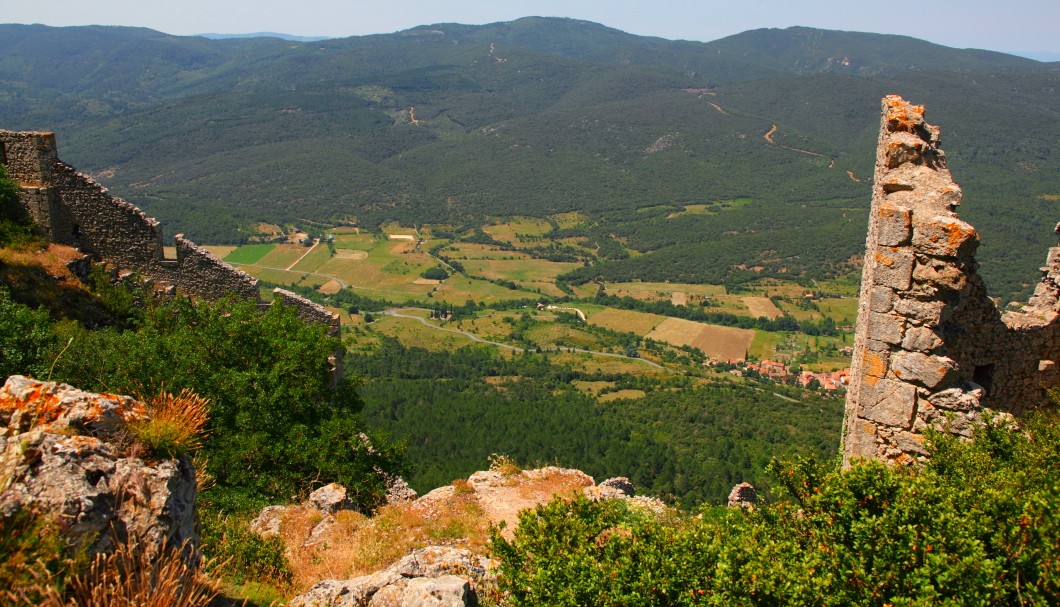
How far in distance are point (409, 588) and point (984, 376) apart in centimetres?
820

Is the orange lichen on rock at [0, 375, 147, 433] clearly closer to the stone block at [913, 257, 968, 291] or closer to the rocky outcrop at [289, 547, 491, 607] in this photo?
the rocky outcrop at [289, 547, 491, 607]

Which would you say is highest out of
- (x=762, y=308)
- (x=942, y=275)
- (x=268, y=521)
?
(x=942, y=275)

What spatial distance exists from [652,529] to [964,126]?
620 ft

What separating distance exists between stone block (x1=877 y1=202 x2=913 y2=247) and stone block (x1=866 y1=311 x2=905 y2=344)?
0.91 metres

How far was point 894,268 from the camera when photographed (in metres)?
8.49

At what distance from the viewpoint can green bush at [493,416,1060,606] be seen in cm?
559

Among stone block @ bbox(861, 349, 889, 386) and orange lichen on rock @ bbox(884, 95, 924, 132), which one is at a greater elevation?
orange lichen on rock @ bbox(884, 95, 924, 132)

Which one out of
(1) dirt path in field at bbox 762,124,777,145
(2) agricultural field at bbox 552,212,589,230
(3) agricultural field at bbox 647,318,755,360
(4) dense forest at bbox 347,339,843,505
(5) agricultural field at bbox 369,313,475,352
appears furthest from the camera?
(1) dirt path in field at bbox 762,124,777,145

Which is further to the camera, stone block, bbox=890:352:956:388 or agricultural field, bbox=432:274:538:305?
agricultural field, bbox=432:274:538:305

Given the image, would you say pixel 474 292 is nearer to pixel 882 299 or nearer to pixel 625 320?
pixel 625 320

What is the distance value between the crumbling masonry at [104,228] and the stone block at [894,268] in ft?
35.2

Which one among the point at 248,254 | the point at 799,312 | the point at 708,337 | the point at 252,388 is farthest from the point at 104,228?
the point at 248,254

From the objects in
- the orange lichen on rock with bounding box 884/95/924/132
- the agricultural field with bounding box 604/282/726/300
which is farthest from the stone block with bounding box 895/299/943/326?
the agricultural field with bounding box 604/282/726/300

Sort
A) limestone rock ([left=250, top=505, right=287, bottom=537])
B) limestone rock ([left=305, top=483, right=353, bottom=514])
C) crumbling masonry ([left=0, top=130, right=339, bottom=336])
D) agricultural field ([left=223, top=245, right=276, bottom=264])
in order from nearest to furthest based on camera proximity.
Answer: limestone rock ([left=250, top=505, right=287, bottom=537]), limestone rock ([left=305, top=483, right=353, bottom=514]), crumbling masonry ([left=0, top=130, right=339, bottom=336]), agricultural field ([left=223, top=245, right=276, bottom=264])
